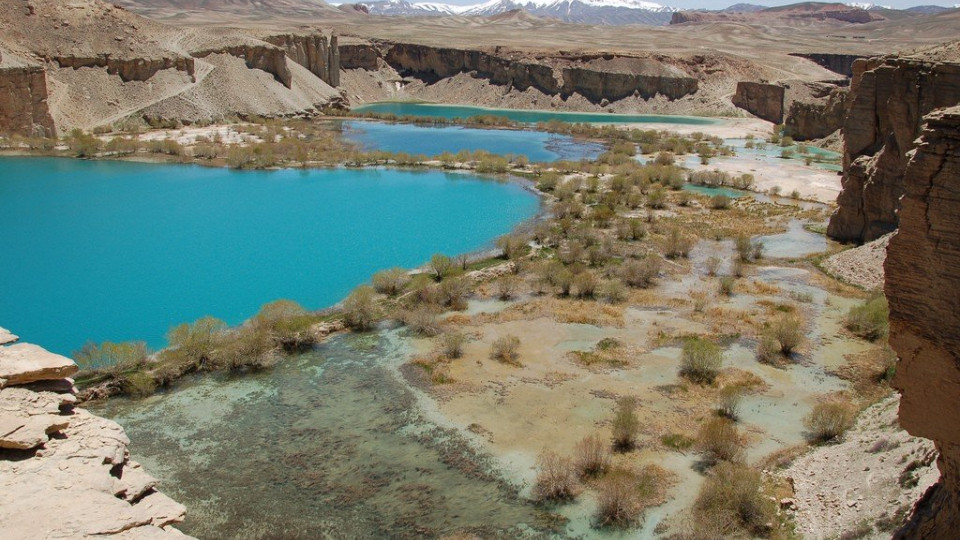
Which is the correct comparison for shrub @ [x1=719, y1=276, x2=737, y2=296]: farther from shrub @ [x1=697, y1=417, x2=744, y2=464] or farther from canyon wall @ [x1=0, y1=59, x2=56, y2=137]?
canyon wall @ [x1=0, y1=59, x2=56, y2=137]

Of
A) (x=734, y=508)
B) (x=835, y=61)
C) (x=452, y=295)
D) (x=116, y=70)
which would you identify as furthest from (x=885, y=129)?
(x=835, y=61)

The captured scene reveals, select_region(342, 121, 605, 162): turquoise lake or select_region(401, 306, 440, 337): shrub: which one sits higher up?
select_region(342, 121, 605, 162): turquoise lake

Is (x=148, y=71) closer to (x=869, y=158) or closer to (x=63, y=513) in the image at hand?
(x=869, y=158)

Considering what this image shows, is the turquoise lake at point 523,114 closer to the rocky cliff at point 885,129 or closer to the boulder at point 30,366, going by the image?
the rocky cliff at point 885,129

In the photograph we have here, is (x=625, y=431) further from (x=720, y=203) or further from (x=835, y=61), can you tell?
(x=835, y=61)

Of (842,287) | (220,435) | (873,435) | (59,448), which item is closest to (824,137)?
(842,287)

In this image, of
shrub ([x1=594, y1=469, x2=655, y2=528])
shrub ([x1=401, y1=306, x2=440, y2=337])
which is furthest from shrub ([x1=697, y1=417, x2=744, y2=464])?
shrub ([x1=401, y1=306, x2=440, y2=337])
